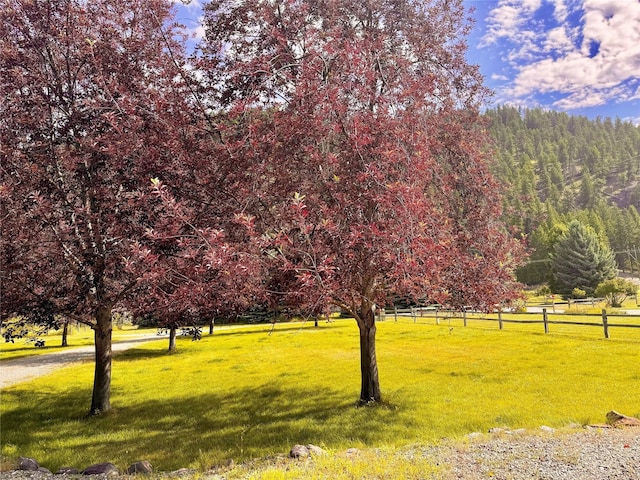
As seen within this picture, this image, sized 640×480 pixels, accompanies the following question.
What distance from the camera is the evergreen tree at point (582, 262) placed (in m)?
64.8

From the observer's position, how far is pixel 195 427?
1070cm

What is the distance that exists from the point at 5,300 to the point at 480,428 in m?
11.9

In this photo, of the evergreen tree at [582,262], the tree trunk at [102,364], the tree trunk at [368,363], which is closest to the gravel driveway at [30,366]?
the tree trunk at [102,364]

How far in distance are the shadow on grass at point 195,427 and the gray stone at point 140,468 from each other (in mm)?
289

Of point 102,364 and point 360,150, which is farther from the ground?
point 360,150

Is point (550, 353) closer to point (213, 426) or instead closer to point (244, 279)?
point (213, 426)

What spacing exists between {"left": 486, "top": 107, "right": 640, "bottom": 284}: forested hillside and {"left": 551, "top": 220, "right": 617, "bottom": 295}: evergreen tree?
24.1m

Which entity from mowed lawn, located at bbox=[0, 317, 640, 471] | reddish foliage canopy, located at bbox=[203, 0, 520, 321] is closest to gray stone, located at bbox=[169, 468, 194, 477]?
mowed lawn, located at bbox=[0, 317, 640, 471]

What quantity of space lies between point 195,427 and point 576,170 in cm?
20369

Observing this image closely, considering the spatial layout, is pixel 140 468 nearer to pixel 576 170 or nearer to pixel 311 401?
pixel 311 401

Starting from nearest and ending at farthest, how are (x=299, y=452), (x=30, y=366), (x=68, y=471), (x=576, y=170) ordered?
(x=299, y=452)
(x=68, y=471)
(x=30, y=366)
(x=576, y=170)

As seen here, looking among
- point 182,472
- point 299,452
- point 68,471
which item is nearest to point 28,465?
point 68,471

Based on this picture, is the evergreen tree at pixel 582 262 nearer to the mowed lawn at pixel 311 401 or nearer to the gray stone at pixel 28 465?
the mowed lawn at pixel 311 401

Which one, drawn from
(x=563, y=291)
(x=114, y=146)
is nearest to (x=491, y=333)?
(x=114, y=146)
